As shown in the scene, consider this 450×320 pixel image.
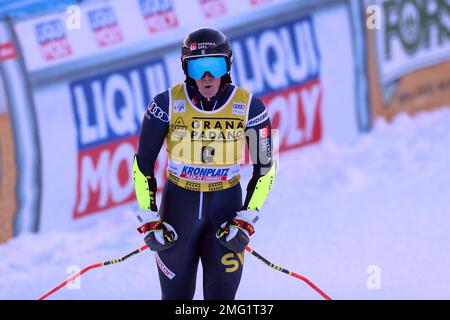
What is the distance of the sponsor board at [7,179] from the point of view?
323 inches

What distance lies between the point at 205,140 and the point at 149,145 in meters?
0.32

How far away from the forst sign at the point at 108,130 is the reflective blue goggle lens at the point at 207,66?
363 cm

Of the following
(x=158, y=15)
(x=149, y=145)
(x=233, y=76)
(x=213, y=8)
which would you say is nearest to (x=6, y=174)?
(x=158, y=15)

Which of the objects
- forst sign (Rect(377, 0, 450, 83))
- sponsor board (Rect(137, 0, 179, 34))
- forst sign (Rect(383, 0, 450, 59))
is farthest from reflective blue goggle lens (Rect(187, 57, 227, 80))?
forst sign (Rect(383, 0, 450, 59))

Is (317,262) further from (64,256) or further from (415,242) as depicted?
(64,256)

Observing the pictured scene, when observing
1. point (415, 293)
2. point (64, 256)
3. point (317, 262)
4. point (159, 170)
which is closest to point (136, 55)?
point (159, 170)

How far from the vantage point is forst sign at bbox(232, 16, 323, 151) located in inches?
405

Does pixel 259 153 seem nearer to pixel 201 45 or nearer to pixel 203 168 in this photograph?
pixel 203 168

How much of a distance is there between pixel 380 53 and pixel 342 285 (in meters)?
4.69

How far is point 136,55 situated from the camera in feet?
30.3

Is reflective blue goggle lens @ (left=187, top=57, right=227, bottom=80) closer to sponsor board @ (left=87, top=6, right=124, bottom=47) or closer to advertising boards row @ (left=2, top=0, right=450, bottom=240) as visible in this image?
advertising boards row @ (left=2, top=0, right=450, bottom=240)

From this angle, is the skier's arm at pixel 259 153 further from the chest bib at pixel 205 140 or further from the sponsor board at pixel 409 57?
the sponsor board at pixel 409 57

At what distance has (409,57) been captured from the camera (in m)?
12.1

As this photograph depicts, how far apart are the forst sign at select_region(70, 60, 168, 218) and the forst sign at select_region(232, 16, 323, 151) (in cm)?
132
